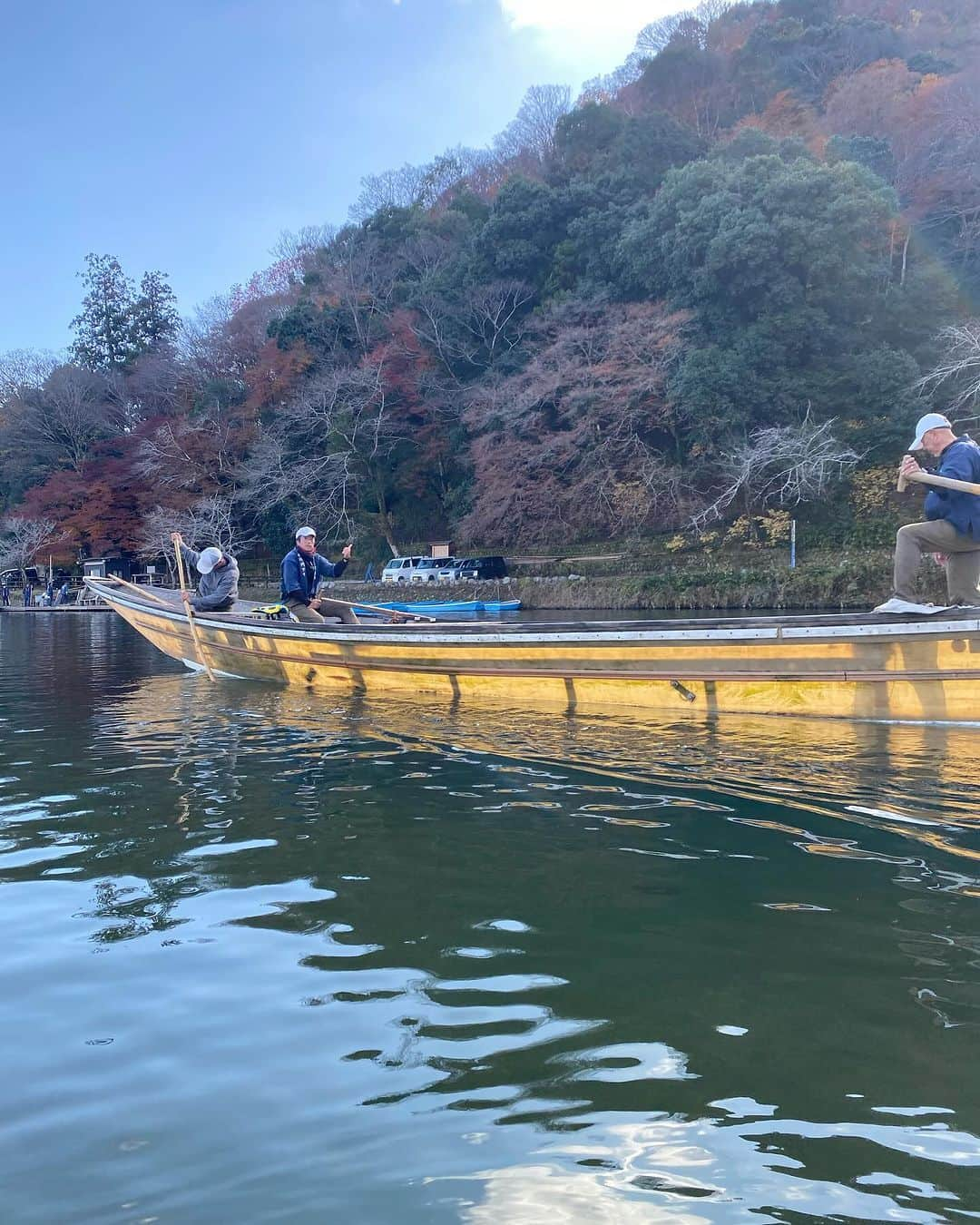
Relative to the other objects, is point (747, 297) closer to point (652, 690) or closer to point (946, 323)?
point (946, 323)

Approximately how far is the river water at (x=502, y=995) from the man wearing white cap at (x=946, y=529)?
1425 mm

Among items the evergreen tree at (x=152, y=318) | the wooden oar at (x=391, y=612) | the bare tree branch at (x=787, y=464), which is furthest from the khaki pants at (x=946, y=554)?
the evergreen tree at (x=152, y=318)

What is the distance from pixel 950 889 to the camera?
4074 mm

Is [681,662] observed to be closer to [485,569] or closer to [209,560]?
[209,560]

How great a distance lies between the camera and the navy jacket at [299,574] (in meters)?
11.9

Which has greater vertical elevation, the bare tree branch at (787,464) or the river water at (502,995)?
the bare tree branch at (787,464)

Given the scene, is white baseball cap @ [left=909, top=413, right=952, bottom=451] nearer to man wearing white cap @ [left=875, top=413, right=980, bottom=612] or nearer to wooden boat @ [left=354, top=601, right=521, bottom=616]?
man wearing white cap @ [left=875, top=413, right=980, bottom=612]

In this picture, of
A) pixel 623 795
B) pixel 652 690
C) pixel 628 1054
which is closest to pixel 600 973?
pixel 628 1054

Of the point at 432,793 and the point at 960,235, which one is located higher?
the point at 960,235

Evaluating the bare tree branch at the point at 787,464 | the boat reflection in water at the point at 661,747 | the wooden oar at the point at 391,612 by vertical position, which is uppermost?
the bare tree branch at the point at 787,464

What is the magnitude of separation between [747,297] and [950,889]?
94.4 ft

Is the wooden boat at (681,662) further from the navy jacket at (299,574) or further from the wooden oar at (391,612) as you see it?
the wooden oar at (391,612)

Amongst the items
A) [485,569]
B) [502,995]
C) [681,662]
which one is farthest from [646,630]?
[485,569]

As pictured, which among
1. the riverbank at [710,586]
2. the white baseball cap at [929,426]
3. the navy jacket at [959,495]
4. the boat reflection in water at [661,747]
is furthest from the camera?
the riverbank at [710,586]
